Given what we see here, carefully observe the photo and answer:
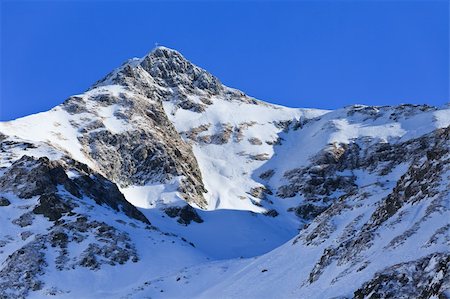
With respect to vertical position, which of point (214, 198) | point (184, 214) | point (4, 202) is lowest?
point (184, 214)

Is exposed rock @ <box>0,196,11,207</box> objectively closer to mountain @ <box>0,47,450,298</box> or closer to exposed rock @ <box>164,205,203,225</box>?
mountain @ <box>0,47,450,298</box>

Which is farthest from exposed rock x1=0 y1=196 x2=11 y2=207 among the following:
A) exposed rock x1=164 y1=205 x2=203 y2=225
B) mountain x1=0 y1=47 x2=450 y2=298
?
exposed rock x1=164 y1=205 x2=203 y2=225

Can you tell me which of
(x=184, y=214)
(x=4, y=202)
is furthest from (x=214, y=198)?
(x=4, y=202)

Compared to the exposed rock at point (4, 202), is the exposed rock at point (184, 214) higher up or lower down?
lower down

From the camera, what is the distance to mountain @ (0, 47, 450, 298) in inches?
1575

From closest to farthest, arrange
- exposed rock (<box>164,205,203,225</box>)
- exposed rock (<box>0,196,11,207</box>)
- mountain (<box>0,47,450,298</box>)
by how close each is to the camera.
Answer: mountain (<box>0,47,450,298</box>)
exposed rock (<box>0,196,11,207</box>)
exposed rock (<box>164,205,203,225</box>)

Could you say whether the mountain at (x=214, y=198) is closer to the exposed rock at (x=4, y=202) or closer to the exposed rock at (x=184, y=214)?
the exposed rock at (x=4, y=202)

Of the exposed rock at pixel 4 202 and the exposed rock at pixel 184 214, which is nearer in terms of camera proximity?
the exposed rock at pixel 4 202

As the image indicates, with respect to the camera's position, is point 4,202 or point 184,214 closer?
point 4,202

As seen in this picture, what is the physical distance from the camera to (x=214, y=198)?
434 feet

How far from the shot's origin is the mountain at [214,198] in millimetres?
40000

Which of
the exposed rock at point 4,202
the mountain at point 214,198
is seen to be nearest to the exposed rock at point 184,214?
the mountain at point 214,198

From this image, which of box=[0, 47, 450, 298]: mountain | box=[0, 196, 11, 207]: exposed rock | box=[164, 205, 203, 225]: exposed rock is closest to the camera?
box=[0, 47, 450, 298]: mountain

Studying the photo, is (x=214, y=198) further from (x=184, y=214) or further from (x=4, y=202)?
(x=4, y=202)
